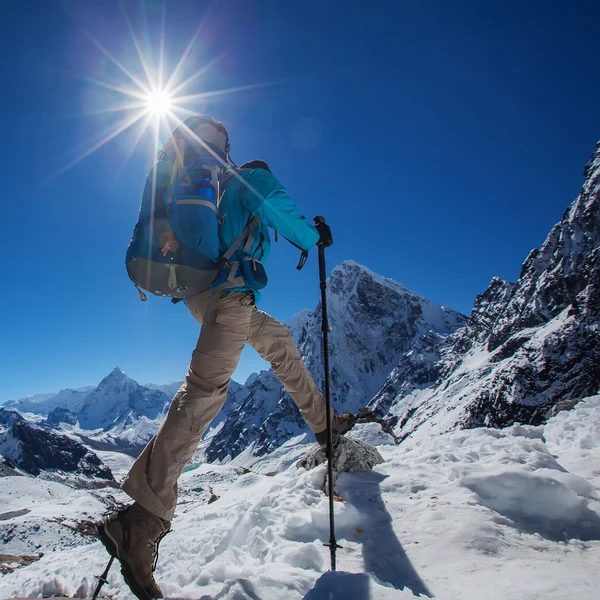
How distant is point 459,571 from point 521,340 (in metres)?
177

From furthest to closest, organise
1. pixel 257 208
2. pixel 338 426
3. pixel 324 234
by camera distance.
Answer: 1. pixel 338 426
2. pixel 324 234
3. pixel 257 208

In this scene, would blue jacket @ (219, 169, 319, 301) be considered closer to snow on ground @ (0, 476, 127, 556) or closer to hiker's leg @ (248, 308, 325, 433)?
hiker's leg @ (248, 308, 325, 433)

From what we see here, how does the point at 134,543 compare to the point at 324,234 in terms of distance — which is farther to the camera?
the point at 324,234

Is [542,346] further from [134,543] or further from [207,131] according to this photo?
[134,543]

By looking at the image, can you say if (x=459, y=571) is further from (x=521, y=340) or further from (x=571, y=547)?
(x=521, y=340)

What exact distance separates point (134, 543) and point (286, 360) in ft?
7.44

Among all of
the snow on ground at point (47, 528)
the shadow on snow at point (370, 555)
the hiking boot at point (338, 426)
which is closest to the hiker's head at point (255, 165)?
the hiking boot at point (338, 426)

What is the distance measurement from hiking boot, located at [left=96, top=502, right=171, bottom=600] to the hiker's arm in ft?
8.99

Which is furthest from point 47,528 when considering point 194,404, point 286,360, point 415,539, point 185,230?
point 185,230

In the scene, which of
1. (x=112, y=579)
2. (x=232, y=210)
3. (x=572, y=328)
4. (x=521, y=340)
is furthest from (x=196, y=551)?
(x=521, y=340)

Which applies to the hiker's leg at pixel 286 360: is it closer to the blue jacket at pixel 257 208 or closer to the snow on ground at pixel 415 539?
the blue jacket at pixel 257 208

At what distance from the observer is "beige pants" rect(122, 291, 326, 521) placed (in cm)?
328

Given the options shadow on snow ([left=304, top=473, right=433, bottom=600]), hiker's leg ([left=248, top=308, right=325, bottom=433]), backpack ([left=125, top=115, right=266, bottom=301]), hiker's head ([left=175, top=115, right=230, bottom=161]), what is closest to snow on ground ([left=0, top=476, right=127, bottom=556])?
shadow on snow ([left=304, top=473, right=433, bottom=600])

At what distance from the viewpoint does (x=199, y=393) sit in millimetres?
3562
